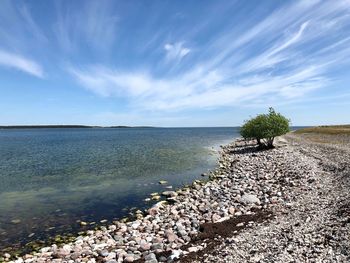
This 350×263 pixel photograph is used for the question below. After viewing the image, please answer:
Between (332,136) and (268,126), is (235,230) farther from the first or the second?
(332,136)

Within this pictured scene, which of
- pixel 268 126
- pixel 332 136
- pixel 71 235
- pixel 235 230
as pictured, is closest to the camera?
pixel 235 230

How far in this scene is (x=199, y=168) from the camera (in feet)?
137

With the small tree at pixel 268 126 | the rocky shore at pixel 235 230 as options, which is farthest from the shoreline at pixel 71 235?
the small tree at pixel 268 126

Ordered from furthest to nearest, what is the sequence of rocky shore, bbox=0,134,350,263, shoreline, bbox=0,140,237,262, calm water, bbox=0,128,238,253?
calm water, bbox=0,128,238,253
shoreline, bbox=0,140,237,262
rocky shore, bbox=0,134,350,263

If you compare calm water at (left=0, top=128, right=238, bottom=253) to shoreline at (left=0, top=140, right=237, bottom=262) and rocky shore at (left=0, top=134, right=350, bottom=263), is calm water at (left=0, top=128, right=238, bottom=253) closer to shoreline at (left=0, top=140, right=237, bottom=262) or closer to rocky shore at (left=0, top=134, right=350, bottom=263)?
shoreline at (left=0, top=140, right=237, bottom=262)

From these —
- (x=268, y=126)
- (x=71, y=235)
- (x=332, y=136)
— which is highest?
(x=268, y=126)

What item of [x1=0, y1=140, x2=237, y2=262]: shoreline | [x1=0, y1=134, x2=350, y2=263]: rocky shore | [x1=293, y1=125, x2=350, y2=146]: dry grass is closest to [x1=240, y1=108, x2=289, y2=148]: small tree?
[x1=293, y1=125, x2=350, y2=146]: dry grass

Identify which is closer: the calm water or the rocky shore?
the rocky shore

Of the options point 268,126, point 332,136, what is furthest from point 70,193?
point 332,136

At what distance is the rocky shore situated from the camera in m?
11.4

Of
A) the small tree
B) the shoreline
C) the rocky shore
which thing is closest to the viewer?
the rocky shore

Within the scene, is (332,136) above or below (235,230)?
above

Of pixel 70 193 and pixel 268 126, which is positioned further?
pixel 268 126

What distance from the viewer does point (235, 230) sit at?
49.2 feet
